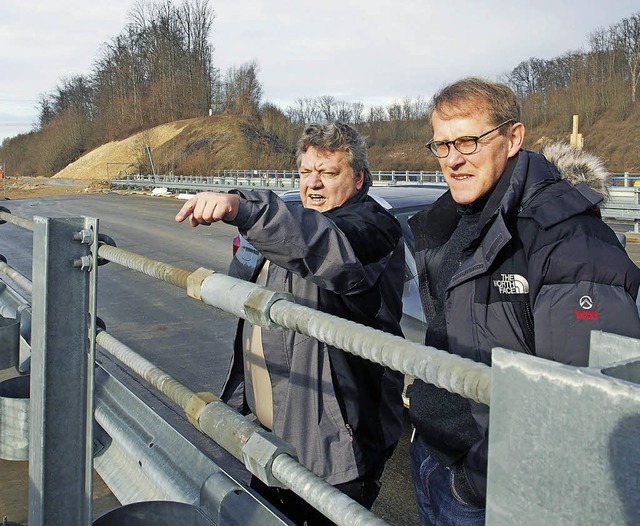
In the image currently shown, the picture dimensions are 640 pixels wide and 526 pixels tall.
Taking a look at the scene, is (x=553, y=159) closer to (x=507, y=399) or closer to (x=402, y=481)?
(x=507, y=399)

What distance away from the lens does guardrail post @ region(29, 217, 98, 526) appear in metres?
1.99

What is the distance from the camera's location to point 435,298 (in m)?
2.46

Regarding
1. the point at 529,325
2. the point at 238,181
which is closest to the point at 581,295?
the point at 529,325

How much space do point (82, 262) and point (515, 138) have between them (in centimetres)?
140

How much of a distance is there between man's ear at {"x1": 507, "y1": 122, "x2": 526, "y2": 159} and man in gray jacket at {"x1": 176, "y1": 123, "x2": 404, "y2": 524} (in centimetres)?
54

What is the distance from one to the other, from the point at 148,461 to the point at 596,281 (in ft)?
5.23

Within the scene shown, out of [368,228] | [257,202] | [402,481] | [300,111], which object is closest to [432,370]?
[257,202]

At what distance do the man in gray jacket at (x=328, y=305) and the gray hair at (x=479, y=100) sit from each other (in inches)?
19.1

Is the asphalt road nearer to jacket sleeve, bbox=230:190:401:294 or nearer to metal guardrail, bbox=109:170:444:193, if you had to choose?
jacket sleeve, bbox=230:190:401:294

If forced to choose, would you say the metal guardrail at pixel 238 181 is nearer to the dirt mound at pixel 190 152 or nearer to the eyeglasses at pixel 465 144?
the dirt mound at pixel 190 152

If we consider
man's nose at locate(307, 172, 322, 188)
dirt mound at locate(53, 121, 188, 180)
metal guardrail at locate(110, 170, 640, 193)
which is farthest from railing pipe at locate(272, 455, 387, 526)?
dirt mound at locate(53, 121, 188, 180)

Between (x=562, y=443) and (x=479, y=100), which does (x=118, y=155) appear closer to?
(x=479, y=100)

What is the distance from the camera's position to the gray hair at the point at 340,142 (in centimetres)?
275

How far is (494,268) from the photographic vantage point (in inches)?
75.1
